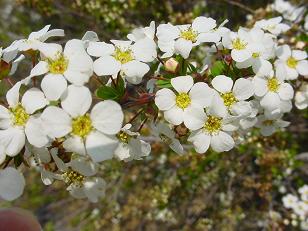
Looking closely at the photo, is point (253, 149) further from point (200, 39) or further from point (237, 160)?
point (200, 39)

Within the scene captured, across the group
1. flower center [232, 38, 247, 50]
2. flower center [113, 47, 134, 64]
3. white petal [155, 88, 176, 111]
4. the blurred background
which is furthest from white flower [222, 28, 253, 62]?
the blurred background

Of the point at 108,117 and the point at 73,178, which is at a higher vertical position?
the point at 108,117

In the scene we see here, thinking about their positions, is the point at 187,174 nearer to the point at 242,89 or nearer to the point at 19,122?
the point at 242,89

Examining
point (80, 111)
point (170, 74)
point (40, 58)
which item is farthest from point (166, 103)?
point (40, 58)

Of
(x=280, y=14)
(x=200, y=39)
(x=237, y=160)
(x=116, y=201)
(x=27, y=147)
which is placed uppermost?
(x=200, y=39)

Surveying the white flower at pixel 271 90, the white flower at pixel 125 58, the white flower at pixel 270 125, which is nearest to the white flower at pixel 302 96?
the white flower at pixel 270 125

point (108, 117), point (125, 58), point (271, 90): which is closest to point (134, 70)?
point (125, 58)

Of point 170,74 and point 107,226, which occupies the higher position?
point 170,74
